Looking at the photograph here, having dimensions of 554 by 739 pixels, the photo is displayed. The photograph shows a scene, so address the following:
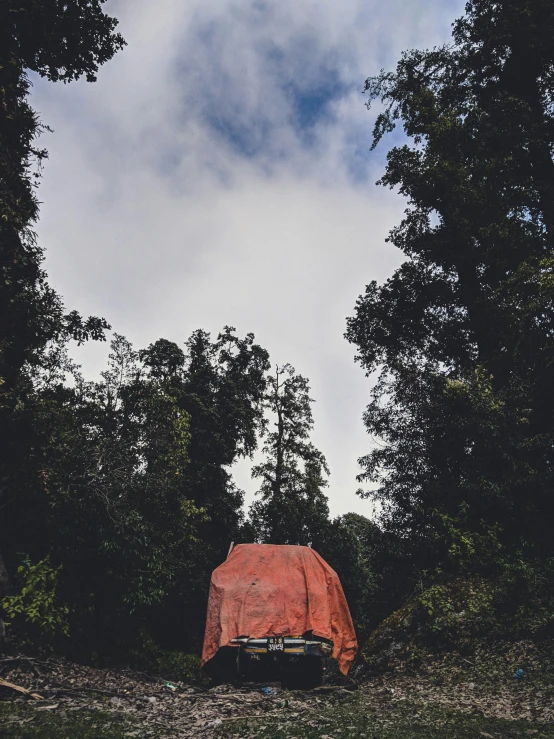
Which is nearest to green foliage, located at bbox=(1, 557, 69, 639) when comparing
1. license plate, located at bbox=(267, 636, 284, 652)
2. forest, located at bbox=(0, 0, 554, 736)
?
forest, located at bbox=(0, 0, 554, 736)

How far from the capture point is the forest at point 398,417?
9.02 meters

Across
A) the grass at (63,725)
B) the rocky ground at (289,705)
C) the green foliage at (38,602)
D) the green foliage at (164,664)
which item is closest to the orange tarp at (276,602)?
the rocky ground at (289,705)

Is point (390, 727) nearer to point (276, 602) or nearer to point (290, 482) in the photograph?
point (276, 602)

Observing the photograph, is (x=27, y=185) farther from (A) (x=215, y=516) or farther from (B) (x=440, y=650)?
(A) (x=215, y=516)

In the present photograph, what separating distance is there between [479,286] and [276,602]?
1361 cm

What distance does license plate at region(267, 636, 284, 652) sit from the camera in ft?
26.8

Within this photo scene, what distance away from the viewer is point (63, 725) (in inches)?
178

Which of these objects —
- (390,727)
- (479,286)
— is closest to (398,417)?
(479,286)

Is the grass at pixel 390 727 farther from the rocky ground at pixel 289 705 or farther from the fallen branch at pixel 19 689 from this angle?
the fallen branch at pixel 19 689

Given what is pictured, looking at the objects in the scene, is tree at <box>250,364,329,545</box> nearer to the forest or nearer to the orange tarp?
the forest

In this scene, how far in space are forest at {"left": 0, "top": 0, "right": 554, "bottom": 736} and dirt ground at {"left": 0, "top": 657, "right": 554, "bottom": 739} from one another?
4.63 feet

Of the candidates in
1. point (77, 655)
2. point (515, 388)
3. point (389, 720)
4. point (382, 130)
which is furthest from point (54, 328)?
point (382, 130)

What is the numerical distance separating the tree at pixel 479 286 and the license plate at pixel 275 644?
6123 mm

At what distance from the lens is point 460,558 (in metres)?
11.4
